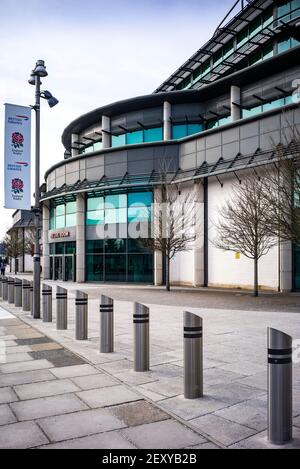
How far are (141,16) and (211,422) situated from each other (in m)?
5.73

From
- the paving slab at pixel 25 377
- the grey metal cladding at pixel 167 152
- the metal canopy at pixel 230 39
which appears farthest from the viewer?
the grey metal cladding at pixel 167 152

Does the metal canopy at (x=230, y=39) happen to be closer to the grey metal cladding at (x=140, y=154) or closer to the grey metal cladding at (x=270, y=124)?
the grey metal cladding at (x=270, y=124)

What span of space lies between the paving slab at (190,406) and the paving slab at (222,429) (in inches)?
6.1

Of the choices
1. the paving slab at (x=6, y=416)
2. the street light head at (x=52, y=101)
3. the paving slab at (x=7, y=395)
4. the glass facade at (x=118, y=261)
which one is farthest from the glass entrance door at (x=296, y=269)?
the paving slab at (x=6, y=416)

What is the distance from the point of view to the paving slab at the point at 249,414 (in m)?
4.48

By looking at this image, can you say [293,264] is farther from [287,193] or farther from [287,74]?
[287,74]

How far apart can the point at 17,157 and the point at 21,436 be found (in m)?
10.3

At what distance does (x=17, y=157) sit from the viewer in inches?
512

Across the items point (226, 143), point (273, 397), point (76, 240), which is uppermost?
point (226, 143)

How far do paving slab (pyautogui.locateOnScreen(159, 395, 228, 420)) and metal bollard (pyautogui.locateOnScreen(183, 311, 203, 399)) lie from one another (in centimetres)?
13

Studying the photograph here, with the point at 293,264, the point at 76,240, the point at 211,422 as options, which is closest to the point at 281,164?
the point at 293,264

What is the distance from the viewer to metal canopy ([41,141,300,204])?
23469 mm

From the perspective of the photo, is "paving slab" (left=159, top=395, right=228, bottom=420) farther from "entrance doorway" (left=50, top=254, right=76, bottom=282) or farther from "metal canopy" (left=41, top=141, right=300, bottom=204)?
"entrance doorway" (left=50, top=254, right=76, bottom=282)
